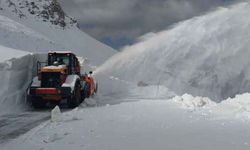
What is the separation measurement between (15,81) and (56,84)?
1405 mm

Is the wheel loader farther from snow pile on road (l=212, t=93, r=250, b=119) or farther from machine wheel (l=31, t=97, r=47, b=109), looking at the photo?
snow pile on road (l=212, t=93, r=250, b=119)

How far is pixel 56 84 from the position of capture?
760 inches

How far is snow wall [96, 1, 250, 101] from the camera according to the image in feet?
49.5

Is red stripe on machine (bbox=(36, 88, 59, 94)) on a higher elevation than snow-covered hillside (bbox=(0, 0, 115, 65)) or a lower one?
lower

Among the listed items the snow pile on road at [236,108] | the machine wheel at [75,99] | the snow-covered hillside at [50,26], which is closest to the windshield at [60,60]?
the machine wheel at [75,99]

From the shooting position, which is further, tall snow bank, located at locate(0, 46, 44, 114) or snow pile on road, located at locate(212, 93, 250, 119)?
tall snow bank, located at locate(0, 46, 44, 114)

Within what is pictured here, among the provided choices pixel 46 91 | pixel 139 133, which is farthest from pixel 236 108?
pixel 46 91

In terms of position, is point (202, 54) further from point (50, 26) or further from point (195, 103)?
point (50, 26)

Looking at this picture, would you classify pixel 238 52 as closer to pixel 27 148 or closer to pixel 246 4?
pixel 246 4

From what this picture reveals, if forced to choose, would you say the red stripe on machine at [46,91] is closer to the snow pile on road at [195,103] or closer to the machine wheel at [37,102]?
the machine wheel at [37,102]

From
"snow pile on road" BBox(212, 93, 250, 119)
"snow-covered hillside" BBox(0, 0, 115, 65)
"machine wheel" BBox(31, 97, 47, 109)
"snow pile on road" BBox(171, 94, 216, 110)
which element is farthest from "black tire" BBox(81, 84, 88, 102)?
"snow-covered hillside" BBox(0, 0, 115, 65)

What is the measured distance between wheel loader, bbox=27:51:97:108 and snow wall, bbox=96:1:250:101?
6.72 feet

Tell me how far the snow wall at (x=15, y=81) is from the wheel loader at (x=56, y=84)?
Answer: 483mm

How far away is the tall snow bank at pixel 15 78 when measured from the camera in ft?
58.7
